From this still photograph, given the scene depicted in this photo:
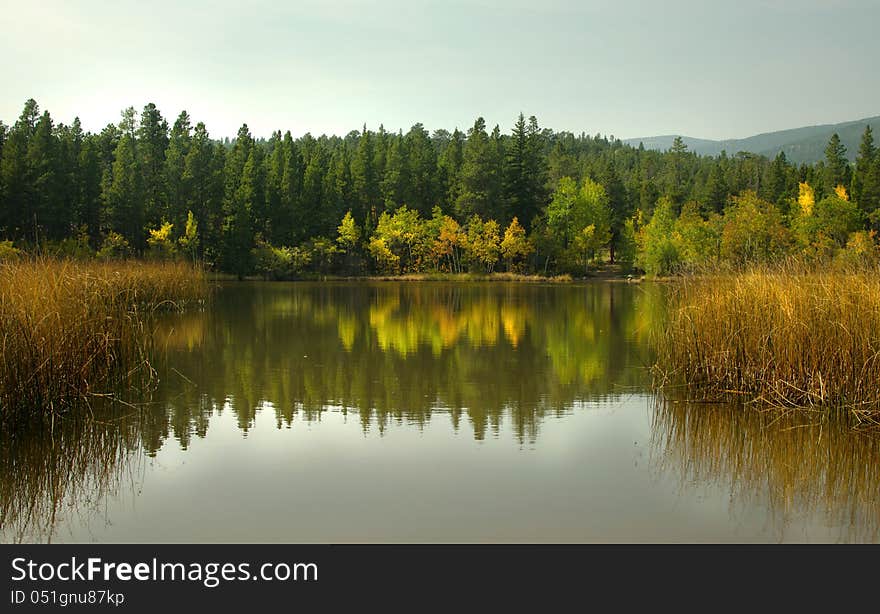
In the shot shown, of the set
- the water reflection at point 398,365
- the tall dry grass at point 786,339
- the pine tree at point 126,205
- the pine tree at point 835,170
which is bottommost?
the water reflection at point 398,365

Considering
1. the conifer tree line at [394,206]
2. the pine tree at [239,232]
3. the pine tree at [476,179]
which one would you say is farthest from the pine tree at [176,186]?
the pine tree at [476,179]

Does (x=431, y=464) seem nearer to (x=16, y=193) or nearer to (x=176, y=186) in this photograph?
(x=16, y=193)

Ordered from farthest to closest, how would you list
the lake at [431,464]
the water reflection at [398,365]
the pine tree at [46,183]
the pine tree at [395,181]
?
the pine tree at [395,181] → the pine tree at [46,183] → the water reflection at [398,365] → the lake at [431,464]

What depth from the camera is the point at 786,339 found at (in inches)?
378

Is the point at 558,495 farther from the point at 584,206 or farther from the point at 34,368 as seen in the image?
the point at 584,206

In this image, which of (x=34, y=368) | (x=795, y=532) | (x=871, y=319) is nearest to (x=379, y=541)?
(x=795, y=532)

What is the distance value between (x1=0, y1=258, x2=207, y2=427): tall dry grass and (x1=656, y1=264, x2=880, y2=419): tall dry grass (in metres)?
8.29

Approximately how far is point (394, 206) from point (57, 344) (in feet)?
222

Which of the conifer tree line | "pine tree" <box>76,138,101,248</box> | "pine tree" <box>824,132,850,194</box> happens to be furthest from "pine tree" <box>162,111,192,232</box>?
"pine tree" <box>824,132,850,194</box>

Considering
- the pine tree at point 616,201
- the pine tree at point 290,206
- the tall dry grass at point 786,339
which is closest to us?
the tall dry grass at point 786,339

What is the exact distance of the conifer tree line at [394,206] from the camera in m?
58.1

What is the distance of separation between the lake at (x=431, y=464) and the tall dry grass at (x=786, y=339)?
475 mm

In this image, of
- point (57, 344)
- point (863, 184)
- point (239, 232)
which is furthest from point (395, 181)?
point (57, 344)

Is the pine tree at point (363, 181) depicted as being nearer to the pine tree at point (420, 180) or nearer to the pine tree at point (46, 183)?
the pine tree at point (420, 180)
